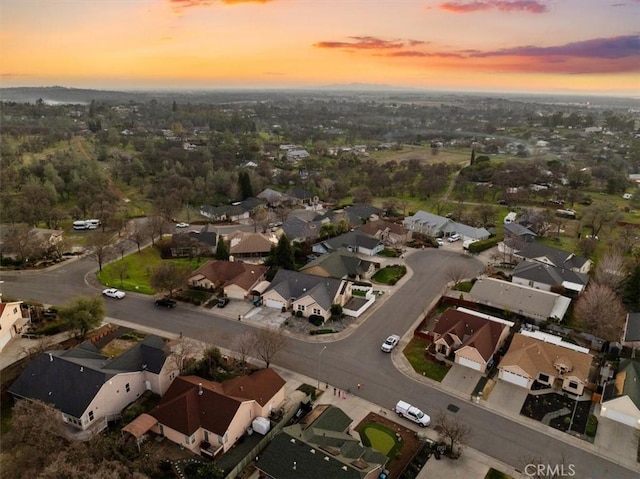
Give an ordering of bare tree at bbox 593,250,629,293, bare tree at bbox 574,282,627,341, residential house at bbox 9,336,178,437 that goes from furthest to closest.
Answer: bare tree at bbox 593,250,629,293, bare tree at bbox 574,282,627,341, residential house at bbox 9,336,178,437

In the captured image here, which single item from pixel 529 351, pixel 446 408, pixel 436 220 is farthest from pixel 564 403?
pixel 436 220

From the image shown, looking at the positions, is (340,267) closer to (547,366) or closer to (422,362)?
(422,362)

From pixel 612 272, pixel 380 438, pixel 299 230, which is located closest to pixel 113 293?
pixel 299 230

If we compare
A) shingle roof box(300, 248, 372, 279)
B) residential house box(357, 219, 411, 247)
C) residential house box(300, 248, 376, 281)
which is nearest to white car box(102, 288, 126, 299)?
residential house box(300, 248, 376, 281)

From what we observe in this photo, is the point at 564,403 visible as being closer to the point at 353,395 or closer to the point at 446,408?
the point at 446,408

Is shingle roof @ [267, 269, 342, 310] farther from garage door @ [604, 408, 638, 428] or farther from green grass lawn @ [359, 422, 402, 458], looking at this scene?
garage door @ [604, 408, 638, 428]

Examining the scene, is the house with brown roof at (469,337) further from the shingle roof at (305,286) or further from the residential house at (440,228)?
the residential house at (440,228)
